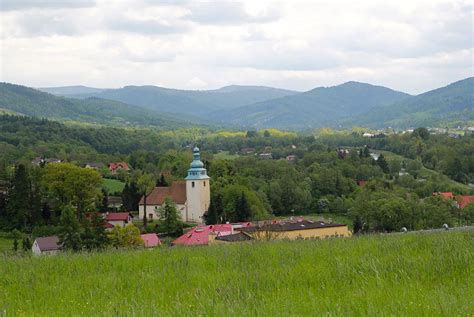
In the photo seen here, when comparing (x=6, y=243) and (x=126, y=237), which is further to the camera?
(x=6, y=243)

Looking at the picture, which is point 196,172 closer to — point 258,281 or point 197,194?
point 197,194

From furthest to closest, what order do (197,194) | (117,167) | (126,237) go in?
(117,167), (197,194), (126,237)

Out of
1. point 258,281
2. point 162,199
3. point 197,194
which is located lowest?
point 162,199

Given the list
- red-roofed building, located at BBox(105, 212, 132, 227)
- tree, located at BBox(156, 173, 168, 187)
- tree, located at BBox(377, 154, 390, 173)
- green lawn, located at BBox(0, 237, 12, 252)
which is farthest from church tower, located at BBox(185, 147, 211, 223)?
tree, located at BBox(377, 154, 390, 173)

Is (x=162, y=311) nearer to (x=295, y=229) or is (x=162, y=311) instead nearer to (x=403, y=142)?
(x=295, y=229)

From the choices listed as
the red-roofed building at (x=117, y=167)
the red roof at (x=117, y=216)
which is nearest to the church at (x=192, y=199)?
the red roof at (x=117, y=216)

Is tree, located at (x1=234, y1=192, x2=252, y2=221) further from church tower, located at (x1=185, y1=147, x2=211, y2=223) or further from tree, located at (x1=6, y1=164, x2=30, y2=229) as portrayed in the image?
tree, located at (x1=6, y1=164, x2=30, y2=229)

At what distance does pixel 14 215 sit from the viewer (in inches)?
2435

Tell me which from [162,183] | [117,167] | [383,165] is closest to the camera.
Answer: [162,183]

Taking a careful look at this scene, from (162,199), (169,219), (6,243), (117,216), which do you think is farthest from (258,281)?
(162,199)

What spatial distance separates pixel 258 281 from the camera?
9234mm

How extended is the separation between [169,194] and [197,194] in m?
4.87

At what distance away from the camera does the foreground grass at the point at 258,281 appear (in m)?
7.30

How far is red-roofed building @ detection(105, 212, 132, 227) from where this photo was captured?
6925 centimetres
